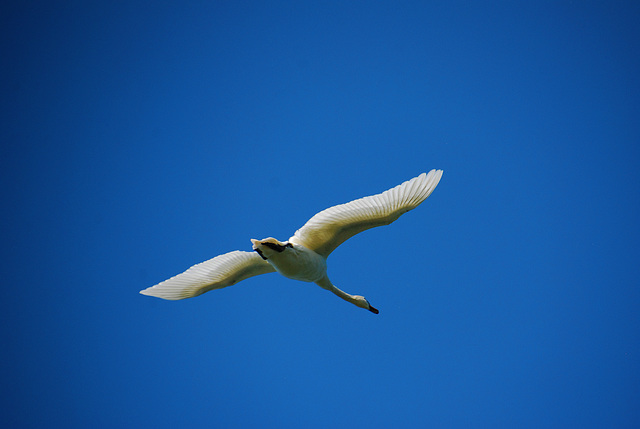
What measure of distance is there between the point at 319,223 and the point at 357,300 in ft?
7.66

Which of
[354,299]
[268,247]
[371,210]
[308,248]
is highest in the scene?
[371,210]

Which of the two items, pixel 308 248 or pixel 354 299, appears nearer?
pixel 308 248

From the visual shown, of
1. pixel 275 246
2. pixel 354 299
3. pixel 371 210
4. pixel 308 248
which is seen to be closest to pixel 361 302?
pixel 354 299

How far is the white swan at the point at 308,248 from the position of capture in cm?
750

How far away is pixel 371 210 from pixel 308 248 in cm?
111

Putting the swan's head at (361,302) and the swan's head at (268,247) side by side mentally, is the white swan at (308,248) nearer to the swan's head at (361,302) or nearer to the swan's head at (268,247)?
the swan's head at (268,247)

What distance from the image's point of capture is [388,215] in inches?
305

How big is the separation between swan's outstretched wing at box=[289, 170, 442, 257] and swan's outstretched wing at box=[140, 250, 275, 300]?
768 mm

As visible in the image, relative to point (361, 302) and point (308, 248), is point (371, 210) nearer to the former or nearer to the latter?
point (308, 248)

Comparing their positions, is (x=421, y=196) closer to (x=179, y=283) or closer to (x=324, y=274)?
(x=324, y=274)

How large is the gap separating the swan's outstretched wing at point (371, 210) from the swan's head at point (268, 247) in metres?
0.80

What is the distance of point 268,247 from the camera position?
694cm

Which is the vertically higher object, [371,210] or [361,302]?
[371,210]

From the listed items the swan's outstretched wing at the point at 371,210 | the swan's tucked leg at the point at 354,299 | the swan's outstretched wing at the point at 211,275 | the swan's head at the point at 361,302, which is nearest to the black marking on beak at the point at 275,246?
the swan's outstretched wing at the point at 371,210
